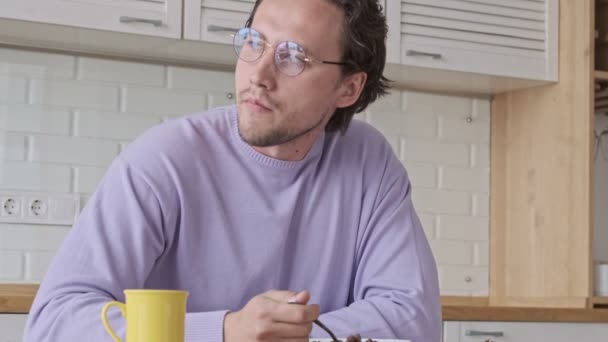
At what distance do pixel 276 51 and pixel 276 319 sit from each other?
58cm

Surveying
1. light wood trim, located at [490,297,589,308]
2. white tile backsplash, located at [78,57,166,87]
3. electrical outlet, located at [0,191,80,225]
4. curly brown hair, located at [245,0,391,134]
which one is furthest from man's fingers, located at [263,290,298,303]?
light wood trim, located at [490,297,589,308]

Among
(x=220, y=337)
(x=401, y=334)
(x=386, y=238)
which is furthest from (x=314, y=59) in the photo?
(x=220, y=337)

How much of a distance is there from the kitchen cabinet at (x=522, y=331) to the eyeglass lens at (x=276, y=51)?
5.59 feet

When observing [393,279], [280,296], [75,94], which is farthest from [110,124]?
[280,296]

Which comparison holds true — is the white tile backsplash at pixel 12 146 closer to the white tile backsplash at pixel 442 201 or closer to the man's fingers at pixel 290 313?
the white tile backsplash at pixel 442 201

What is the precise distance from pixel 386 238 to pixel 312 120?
26cm

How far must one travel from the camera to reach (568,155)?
3.77 m


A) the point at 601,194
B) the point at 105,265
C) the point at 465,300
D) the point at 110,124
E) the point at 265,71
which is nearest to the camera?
the point at 105,265

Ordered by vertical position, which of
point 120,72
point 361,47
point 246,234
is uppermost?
point 120,72

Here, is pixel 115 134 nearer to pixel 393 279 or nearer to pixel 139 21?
pixel 139 21

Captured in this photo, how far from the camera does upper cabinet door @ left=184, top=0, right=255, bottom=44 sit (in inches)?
129

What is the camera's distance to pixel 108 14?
3.14 meters

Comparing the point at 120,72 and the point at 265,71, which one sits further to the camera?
the point at 120,72

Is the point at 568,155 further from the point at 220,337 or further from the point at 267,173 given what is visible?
the point at 220,337
